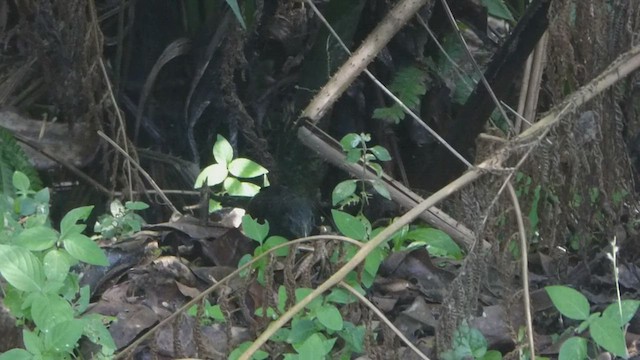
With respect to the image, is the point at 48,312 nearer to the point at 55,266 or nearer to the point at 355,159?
the point at 55,266

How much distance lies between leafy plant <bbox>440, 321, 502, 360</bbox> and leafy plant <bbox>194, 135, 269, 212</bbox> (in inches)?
35.1

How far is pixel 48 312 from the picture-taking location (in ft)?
6.18

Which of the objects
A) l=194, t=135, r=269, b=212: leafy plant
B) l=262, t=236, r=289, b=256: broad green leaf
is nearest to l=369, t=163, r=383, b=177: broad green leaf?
l=194, t=135, r=269, b=212: leafy plant

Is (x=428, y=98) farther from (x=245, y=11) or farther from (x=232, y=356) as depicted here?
(x=232, y=356)

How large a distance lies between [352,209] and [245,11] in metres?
0.74

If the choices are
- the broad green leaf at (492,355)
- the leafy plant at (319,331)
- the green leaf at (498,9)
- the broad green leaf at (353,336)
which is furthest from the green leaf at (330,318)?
the green leaf at (498,9)

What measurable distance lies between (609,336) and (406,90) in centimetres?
136

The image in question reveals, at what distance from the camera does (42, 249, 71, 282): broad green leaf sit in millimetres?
1979

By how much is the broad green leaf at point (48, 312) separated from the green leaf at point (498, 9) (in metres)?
1.86

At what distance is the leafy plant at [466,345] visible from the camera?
2.07 meters

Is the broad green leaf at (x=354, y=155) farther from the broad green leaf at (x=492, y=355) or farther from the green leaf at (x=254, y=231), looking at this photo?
the broad green leaf at (x=492, y=355)

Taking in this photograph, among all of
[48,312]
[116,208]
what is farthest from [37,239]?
[116,208]

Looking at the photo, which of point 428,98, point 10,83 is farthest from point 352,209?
point 10,83

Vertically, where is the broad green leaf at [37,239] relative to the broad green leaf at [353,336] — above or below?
below
